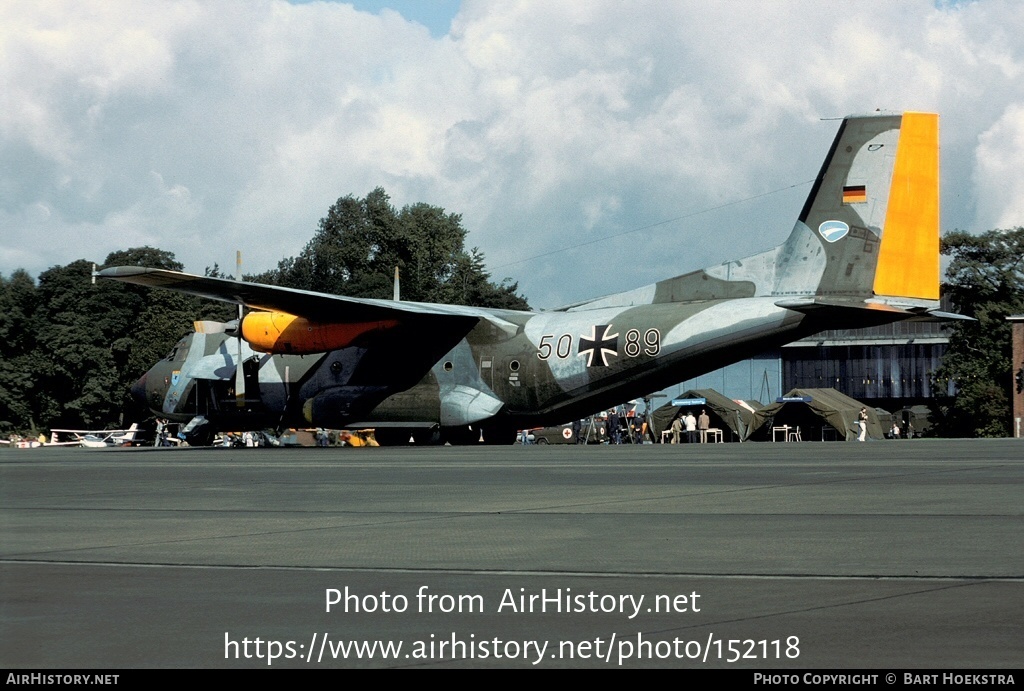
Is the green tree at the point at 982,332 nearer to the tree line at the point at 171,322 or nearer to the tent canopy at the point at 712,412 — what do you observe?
the tree line at the point at 171,322

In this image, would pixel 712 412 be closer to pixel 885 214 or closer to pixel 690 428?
pixel 690 428

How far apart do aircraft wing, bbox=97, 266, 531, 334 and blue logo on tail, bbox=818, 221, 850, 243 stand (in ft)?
29.5

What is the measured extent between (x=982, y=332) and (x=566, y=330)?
48.9 metres

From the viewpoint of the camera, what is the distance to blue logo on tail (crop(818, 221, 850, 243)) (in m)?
31.9

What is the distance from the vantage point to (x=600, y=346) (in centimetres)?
3325

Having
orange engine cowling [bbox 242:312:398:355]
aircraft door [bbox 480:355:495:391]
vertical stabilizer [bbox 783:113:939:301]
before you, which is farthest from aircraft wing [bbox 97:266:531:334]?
vertical stabilizer [bbox 783:113:939:301]

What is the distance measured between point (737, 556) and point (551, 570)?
4.84ft

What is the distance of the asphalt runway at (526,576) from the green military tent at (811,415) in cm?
4141

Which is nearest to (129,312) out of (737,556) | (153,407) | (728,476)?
(153,407)

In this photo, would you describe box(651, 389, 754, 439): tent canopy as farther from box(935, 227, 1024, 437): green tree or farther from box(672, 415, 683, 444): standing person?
box(935, 227, 1024, 437): green tree

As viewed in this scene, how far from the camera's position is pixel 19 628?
6.07m

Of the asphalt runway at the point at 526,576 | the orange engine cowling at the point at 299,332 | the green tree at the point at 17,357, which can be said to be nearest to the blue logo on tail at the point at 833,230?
the orange engine cowling at the point at 299,332

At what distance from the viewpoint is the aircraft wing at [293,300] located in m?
32.7

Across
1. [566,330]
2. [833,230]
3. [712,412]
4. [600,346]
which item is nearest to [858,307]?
[833,230]
